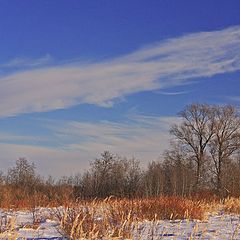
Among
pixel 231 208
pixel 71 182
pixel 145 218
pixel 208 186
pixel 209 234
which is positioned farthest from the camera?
pixel 208 186

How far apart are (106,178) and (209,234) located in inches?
1455

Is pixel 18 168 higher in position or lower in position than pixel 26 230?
higher

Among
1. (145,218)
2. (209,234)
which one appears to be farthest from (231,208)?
(209,234)

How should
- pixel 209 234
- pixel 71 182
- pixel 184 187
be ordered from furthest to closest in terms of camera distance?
pixel 71 182, pixel 184 187, pixel 209 234

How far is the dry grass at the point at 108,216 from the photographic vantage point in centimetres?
781

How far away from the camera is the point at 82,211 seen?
9.42 metres

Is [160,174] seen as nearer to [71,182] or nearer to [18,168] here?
[71,182]

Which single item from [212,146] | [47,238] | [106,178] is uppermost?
[212,146]

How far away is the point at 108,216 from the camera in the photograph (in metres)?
9.95

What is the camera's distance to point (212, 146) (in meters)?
52.6

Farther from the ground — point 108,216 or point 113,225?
point 108,216

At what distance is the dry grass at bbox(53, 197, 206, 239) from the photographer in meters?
7.81

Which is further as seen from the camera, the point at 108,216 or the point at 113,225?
the point at 108,216

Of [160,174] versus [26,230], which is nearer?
[26,230]
